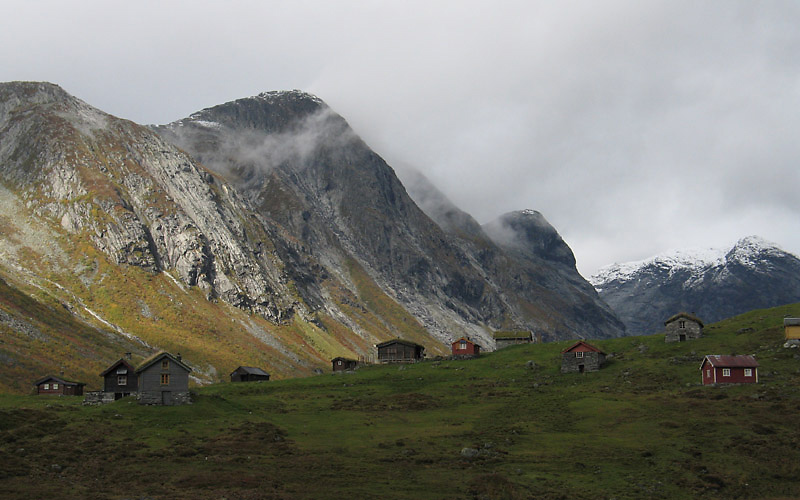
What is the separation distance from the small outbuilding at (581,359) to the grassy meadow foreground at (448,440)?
2.92m

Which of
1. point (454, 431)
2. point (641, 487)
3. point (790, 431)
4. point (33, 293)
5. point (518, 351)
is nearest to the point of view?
point (641, 487)

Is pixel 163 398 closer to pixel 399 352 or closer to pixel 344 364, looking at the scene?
pixel 344 364

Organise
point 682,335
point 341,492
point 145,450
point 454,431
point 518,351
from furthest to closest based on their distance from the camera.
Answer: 1. point 518,351
2. point 682,335
3. point 454,431
4. point 145,450
5. point 341,492

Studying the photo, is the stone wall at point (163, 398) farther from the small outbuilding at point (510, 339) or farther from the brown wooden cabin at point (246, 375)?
the small outbuilding at point (510, 339)

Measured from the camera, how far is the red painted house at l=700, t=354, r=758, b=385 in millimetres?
85688

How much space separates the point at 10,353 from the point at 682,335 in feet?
395

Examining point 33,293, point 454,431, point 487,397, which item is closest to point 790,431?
point 454,431

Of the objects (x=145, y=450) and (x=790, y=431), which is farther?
(x=790, y=431)

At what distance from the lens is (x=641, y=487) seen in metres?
51.8

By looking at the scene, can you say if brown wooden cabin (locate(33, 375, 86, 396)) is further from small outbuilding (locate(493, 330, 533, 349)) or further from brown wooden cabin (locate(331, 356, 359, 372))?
small outbuilding (locate(493, 330, 533, 349))

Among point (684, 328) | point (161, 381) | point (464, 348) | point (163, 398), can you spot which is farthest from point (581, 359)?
point (161, 381)

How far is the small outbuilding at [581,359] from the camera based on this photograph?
106 meters

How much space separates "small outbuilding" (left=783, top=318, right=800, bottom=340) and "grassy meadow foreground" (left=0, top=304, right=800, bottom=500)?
9.15 ft

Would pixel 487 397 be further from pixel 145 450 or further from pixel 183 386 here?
pixel 145 450
